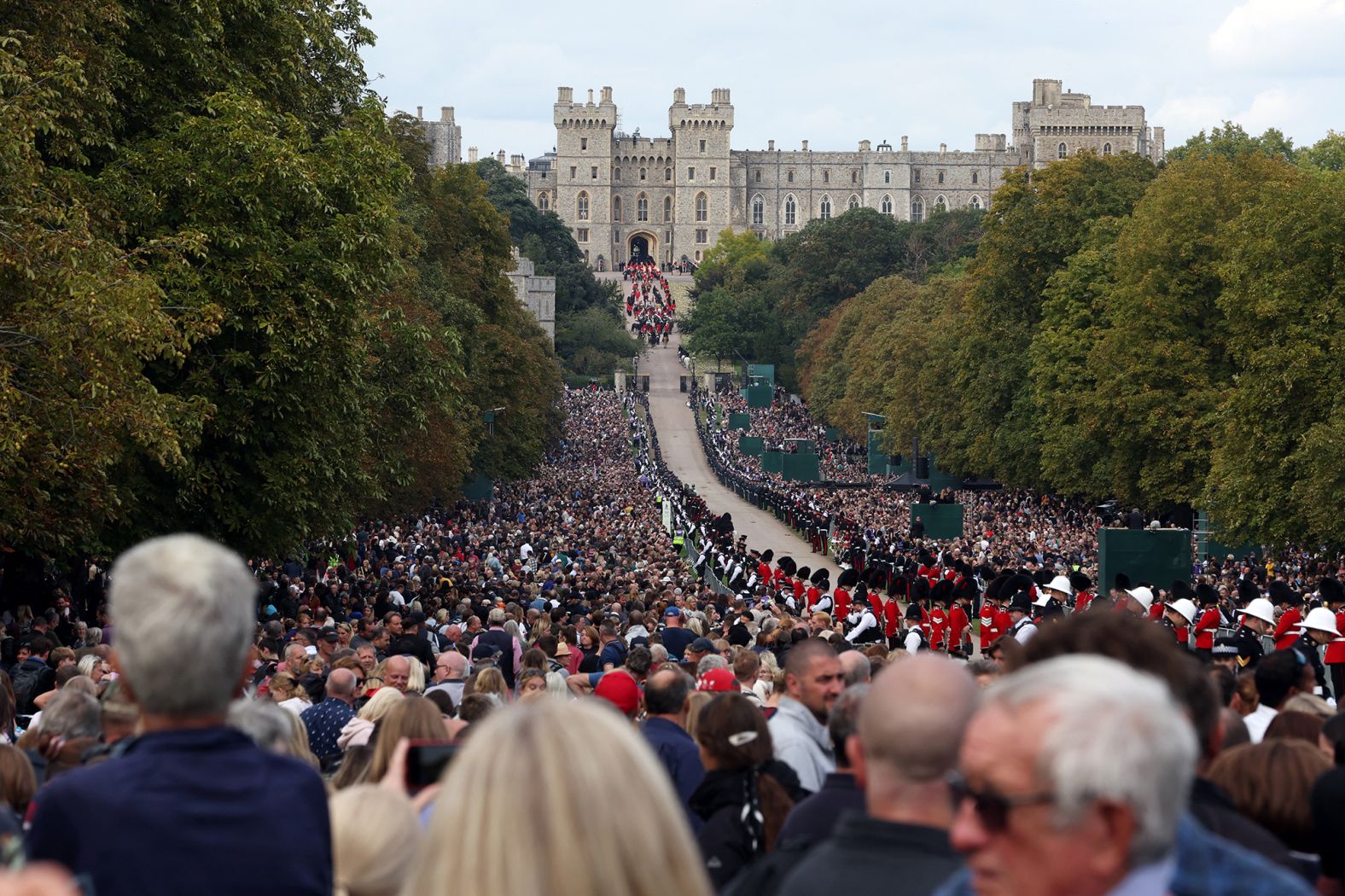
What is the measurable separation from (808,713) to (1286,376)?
25.4 metres

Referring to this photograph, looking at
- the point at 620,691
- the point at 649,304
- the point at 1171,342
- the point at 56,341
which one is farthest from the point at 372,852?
the point at 649,304

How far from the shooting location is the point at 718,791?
563 centimetres

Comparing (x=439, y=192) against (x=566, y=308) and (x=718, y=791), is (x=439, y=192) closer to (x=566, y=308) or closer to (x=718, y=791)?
(x=718, y=791)

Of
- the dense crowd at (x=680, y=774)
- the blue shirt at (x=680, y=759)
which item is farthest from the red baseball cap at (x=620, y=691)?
the blue shirt at (x=680, y=759)

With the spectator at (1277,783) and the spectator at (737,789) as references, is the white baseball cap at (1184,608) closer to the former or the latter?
the spectator at (737,789)

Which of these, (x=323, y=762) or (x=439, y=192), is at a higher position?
(x=439, y=192)

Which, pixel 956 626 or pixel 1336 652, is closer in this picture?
pixel 1336 652

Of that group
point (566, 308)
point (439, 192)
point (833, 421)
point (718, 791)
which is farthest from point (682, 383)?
point (718, 791)

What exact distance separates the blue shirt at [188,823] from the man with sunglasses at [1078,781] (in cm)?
133

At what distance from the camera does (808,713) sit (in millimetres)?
6605

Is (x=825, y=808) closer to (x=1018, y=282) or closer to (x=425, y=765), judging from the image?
(x=425, y=765)

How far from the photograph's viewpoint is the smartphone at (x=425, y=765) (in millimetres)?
4199

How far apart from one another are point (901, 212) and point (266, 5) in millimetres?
150537

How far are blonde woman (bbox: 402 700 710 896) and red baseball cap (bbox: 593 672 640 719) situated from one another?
18.6ft
